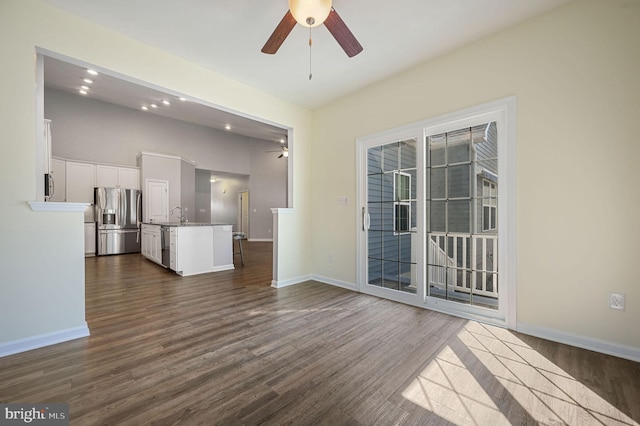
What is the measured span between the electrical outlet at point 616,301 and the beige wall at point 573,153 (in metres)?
0.03

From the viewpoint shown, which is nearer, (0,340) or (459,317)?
(0,340)

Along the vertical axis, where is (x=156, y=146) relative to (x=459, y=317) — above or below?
above

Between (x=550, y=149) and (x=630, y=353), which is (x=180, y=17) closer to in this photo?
(x=550, y=149)

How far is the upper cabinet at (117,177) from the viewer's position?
6902mm

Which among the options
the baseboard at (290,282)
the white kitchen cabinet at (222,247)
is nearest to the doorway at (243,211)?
the white kitchen cabinet at (222,247)

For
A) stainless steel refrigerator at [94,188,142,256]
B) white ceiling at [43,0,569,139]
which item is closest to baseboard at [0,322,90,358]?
white ceiling at [43,0,569,139]

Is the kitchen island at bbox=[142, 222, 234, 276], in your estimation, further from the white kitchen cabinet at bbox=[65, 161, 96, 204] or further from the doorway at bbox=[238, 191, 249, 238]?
the doorway at bbox=[238, 191, 249, 238]

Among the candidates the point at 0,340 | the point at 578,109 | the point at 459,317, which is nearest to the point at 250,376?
the point at 0,340

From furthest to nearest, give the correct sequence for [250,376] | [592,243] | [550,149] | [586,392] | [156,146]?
[156,146] → [550,149] → [592,243] → [250,376] → [586,392]

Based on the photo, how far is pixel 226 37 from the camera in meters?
2.78

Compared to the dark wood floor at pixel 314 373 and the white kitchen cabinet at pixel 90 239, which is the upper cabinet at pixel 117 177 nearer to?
the white kitchen cabinet at pixel 90 239

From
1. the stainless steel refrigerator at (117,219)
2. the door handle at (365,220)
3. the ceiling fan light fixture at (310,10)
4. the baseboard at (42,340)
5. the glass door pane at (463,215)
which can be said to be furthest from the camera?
the stainless steel refrigerator at (117,219)

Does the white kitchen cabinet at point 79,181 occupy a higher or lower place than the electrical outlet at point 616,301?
higher

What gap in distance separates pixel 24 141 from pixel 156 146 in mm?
6532
